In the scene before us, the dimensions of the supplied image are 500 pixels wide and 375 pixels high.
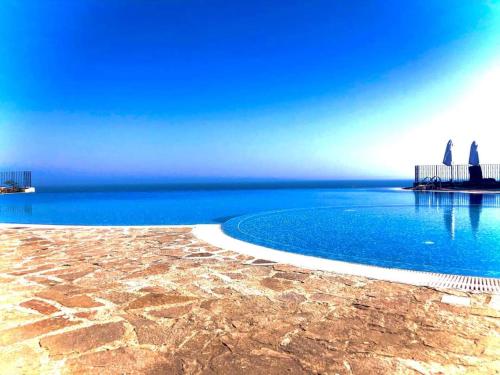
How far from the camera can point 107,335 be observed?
246 centimetres

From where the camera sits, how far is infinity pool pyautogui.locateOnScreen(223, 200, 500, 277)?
211 inches

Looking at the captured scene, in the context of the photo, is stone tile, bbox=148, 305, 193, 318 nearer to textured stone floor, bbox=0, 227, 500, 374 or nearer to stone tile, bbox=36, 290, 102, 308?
textured stone floor, bbox=0, 227, 500, 374

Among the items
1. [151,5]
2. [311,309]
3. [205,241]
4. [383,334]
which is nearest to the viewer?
[383,334]

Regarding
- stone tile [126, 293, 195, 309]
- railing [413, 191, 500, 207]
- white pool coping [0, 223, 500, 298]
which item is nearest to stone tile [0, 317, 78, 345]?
stone tile [126, 293, 195, 309]

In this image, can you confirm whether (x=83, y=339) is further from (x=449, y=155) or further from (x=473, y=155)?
(x=473, y=155)

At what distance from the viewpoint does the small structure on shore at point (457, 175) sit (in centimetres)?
2192

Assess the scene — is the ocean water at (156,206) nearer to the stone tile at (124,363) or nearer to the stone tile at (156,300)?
the stone tile at (156,300)

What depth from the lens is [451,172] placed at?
25.7 meters

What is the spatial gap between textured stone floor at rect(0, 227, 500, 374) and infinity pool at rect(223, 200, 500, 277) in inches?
79.0

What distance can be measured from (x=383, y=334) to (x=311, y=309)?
0.68 m

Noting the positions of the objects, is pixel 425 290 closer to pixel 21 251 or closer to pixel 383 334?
pixel 383 334

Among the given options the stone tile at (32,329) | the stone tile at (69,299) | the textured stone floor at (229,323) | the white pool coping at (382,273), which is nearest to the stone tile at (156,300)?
the textured stone floor at (229,323)

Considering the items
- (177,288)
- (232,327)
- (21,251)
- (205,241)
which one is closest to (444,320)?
(232,327)

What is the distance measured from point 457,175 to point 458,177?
397mm
